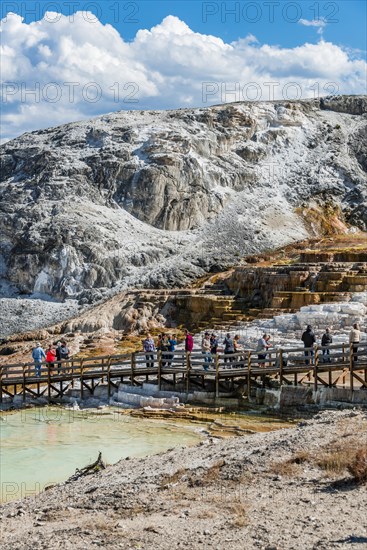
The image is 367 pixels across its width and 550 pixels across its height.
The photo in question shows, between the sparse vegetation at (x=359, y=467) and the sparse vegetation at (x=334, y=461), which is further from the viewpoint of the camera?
the sparse vegetation at (x=334, y=461)

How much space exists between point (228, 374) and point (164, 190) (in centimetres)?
3906

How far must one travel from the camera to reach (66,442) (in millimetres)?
17594

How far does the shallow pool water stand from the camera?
14.7 metres

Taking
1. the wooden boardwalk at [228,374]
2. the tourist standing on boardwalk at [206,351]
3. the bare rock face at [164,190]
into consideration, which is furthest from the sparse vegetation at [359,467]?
the bare rock face at [164,190]

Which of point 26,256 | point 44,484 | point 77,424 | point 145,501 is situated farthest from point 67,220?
point 145,501

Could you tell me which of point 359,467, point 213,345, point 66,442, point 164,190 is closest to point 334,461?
point 359,467

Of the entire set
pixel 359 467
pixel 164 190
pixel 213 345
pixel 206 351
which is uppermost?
pixel 164 190

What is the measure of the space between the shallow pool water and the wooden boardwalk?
188cm

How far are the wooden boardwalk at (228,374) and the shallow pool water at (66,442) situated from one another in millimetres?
1880

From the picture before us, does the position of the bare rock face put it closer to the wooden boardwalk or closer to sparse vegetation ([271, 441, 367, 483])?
the wooden boardwalk

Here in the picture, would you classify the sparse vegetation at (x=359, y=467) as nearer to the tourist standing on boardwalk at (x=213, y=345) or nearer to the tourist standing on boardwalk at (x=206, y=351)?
the tourist standing on boardwalk at (x=206, y=351)

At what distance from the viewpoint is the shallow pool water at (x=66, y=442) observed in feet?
48.3

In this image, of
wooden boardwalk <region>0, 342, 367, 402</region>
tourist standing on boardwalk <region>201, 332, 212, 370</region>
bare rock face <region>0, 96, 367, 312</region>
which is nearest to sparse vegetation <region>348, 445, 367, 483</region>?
wooden boardwalk <region>0, 342, 367, 402</region>

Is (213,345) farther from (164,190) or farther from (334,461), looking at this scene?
(164,190)
